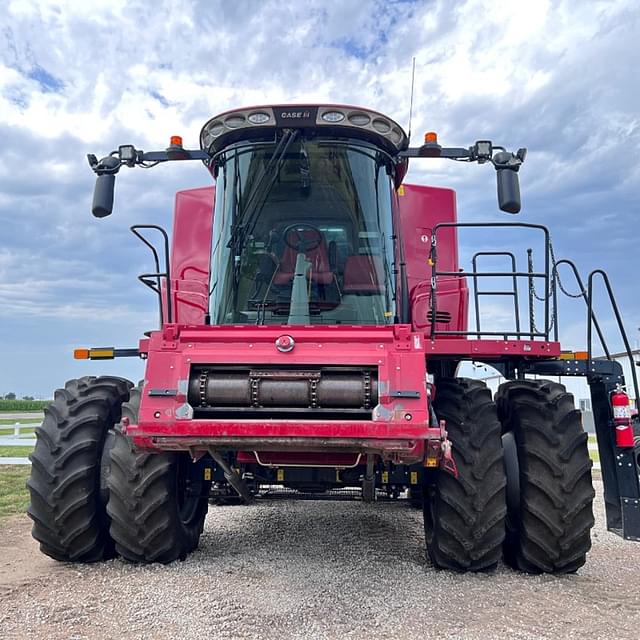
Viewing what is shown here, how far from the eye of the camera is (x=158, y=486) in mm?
5043

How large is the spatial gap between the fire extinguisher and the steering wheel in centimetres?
265

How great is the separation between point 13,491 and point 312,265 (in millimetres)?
7152

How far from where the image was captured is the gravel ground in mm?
3984

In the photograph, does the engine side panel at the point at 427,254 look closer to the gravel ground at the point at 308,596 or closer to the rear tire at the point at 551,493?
the rear tire at the point at 551,493

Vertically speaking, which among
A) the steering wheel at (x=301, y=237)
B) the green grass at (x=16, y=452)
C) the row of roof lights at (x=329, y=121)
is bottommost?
the green grass at (x=16, y=452)

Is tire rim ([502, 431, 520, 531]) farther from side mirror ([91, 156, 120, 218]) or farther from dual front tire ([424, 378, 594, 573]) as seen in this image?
side mirror ([91, 156, 120, 218])

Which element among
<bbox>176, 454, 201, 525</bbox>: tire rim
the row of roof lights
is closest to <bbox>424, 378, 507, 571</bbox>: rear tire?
<bbox>176, 454, 201, 525</bbox>: tire rim

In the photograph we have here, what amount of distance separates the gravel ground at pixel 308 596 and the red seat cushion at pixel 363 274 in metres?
2.17

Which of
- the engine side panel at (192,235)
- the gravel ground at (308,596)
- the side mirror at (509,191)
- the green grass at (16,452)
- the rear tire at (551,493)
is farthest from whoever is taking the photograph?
the green grass at (16,452)

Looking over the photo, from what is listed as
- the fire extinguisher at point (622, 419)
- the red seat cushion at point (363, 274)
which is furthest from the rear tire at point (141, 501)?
the fire extinguisher at point (622, 419)

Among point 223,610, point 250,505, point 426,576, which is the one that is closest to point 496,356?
point 426,576

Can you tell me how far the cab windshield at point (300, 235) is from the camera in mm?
5188

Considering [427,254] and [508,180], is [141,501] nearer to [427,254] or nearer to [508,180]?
[508,180]

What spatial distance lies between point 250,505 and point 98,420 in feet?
12.4
